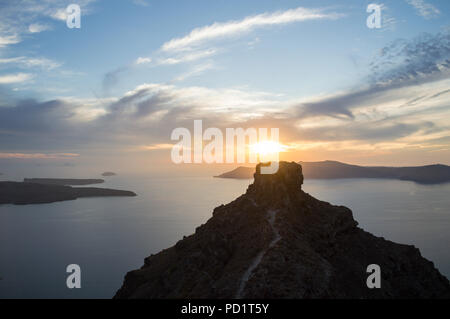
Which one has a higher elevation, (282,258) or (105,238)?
(282,258)

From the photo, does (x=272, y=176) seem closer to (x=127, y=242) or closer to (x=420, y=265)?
(x=420, y=265)

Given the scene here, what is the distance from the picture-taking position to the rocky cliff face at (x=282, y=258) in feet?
111

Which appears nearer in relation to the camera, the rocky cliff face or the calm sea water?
the rocky cliff face

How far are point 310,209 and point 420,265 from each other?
69.9 feet

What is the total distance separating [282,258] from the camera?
35844 mm

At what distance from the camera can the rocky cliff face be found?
33812 mm

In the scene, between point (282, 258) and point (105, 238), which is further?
point (105, 238)

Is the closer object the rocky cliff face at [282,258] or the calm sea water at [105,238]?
the rocky cliff face at [282,258]

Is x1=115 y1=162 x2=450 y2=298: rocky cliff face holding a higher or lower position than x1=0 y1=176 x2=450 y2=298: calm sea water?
higher

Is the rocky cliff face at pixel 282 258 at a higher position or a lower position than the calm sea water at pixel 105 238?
higher
